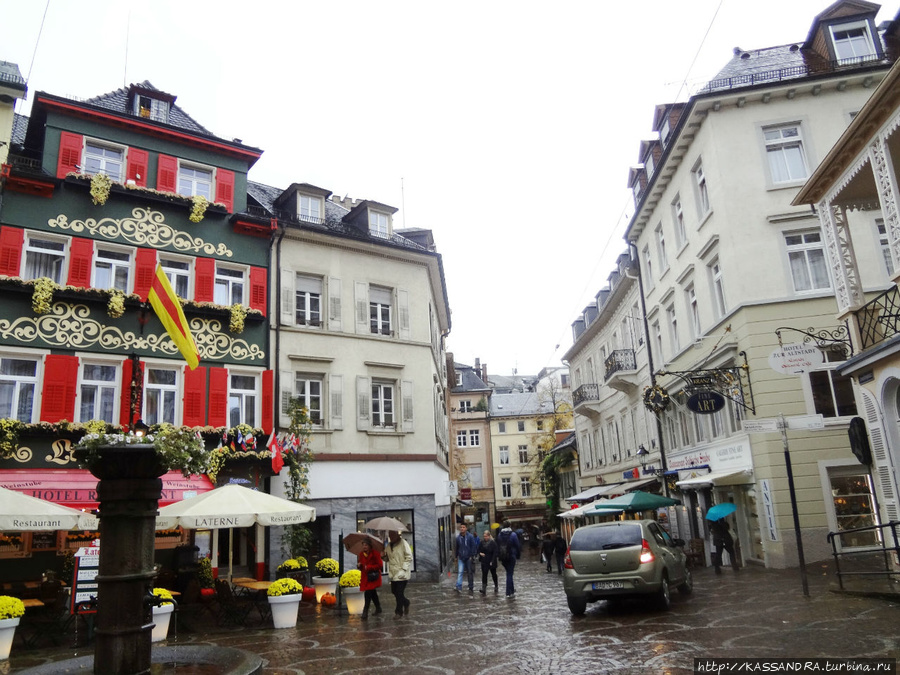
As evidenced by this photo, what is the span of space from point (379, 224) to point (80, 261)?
1035cm

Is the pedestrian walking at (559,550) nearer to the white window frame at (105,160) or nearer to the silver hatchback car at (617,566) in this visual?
the silver hatchback car at (617,566)

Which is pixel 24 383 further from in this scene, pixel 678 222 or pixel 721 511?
pixel 678 222

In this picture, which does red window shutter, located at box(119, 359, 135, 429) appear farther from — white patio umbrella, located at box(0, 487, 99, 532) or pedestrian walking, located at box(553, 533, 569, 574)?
pedestrian walking, located at box(553, 533, 569, 574)

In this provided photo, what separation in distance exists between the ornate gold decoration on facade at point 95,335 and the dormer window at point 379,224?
707cm

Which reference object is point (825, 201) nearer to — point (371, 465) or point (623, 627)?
point (623, 627)

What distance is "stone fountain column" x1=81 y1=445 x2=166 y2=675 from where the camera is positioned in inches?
274

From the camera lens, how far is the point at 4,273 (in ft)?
57.1

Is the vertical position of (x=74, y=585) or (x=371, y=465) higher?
(x=371, y=465)

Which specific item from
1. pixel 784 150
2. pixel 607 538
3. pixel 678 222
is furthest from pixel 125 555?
pixel 678 222

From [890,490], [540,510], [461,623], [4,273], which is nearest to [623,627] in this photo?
[461,623]

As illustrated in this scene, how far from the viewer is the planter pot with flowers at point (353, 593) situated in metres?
14.9

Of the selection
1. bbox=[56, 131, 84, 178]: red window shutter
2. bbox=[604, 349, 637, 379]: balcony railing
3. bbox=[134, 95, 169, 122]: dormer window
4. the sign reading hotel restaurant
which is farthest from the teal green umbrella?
bbox=[56, 131, 84, 178]: red window shutter

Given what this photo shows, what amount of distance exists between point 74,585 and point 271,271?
11.8 metres

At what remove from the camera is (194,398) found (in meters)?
19.4
